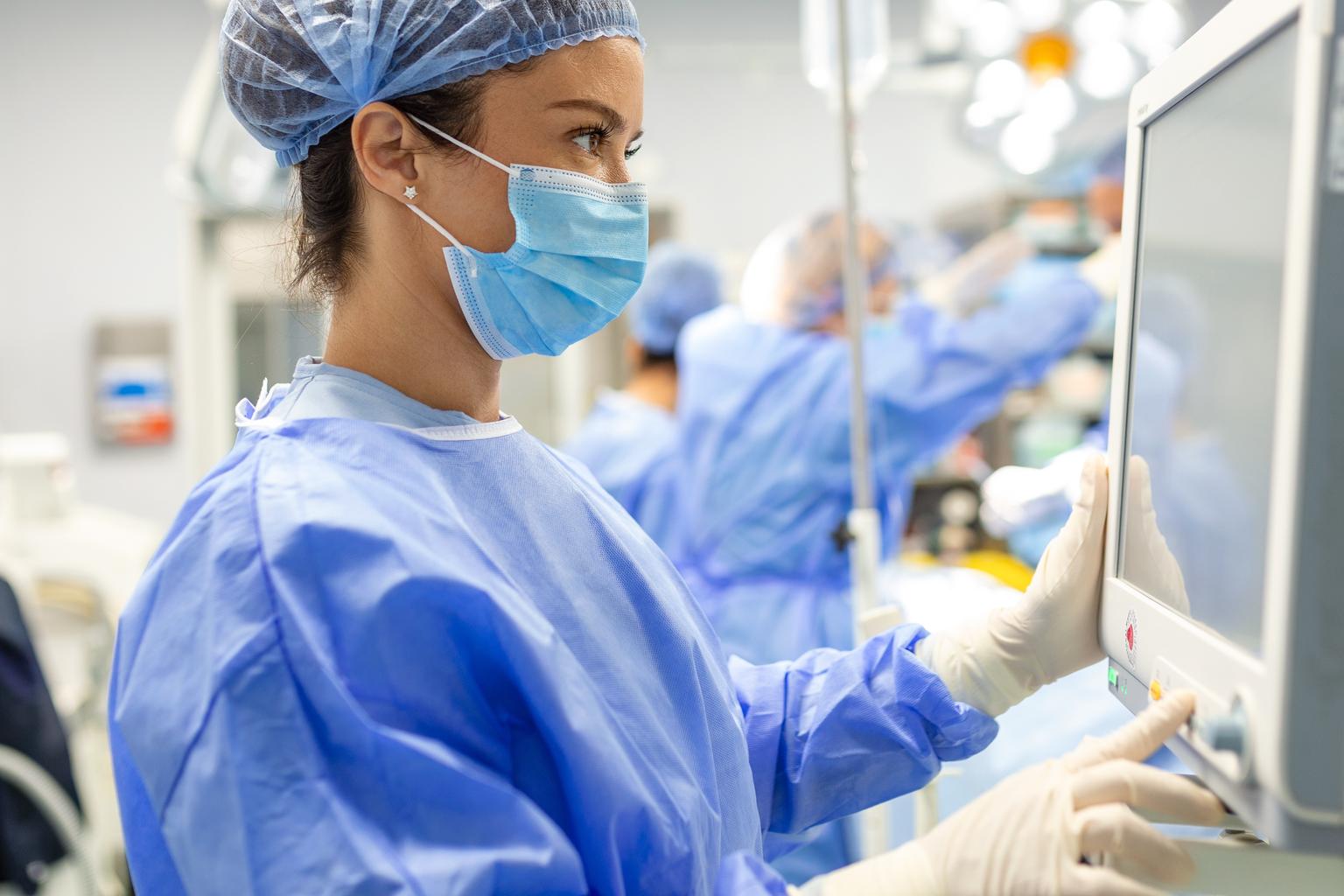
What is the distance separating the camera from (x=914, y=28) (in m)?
5.23

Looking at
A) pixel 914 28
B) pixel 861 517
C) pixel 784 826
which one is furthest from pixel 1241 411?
pixel 914 28

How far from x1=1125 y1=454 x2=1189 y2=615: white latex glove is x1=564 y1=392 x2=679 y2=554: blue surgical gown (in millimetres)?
2016

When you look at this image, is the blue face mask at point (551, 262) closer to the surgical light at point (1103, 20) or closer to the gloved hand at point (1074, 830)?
the gloved hand at point (1074, 830)

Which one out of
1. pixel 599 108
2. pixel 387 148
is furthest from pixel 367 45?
pixel 599 108

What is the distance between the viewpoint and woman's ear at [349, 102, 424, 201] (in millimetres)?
902

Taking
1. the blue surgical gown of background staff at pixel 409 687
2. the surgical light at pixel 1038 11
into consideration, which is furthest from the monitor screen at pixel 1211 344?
the surgical light at pixel 1038 11

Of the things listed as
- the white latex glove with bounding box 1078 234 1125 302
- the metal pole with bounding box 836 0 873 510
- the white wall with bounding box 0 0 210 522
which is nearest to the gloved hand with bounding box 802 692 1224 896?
the metal pole with bounding box 836 0 873 510

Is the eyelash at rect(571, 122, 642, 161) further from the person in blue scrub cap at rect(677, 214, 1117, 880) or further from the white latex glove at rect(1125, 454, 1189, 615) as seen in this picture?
the person in blue scrub cap at rect(677, 214, 1117, 880)

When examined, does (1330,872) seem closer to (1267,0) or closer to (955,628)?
(955,628)

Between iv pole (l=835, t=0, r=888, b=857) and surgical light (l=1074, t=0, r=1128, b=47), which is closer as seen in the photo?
iv pole (l=835, t=0, r=888, b=857)

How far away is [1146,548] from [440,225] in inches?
23.1

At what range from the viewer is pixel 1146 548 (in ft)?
2.71

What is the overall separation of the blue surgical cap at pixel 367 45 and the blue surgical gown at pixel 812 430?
161 cm

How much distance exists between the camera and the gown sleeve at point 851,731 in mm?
1023
